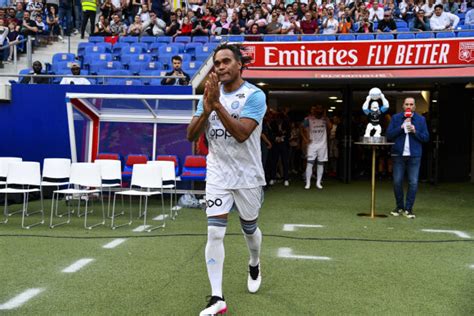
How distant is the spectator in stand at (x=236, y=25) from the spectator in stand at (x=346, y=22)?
9.53 feet

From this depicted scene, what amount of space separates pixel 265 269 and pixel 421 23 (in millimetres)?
11476

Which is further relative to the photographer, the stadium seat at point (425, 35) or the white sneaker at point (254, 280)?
the stadium seat at point (425, 35)

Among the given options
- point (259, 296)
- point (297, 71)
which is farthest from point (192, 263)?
point (297, 71)

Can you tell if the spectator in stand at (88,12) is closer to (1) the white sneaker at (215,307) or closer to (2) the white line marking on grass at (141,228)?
(2) the white line marking on grass at (141,228)

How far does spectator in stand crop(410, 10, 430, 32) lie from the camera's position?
14462mm

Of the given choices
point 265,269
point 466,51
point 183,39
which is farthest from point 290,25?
point 265,269

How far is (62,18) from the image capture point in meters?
17.6

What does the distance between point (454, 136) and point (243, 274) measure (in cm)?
1094

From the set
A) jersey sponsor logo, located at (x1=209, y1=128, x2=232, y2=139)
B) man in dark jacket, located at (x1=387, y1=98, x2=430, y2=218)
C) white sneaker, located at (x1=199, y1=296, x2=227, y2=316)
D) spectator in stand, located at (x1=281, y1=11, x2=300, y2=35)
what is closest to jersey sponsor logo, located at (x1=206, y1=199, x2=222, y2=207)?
jersey sponsor logo, located at (x1=209, y1=128, x2=232, y2=139)

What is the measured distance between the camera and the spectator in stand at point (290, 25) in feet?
49.1

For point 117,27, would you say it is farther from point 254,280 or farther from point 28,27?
point 254,280

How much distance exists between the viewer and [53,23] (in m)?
17.2

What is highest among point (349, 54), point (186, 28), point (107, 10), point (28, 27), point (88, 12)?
point (107, 10)

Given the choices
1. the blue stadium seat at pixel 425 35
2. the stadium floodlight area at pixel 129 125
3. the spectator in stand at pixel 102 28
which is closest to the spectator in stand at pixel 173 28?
the spectator in stand at pixel 102 28
